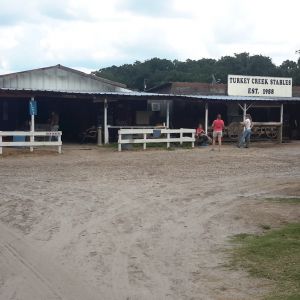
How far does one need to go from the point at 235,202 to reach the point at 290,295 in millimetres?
5422

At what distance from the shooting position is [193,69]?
78.5 meters

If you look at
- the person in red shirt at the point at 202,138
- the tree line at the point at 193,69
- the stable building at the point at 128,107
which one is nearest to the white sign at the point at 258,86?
the stable building at the point at 128,107

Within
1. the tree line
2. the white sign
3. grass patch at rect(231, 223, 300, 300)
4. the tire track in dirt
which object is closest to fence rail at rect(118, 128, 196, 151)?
the white sign

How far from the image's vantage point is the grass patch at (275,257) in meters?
5.61

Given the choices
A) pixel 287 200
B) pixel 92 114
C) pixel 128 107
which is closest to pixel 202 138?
pixel 128 107

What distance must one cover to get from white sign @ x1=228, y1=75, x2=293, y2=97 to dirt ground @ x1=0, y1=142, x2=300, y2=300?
45.8 feet

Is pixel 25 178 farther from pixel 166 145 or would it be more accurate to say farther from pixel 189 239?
pixel 166 145

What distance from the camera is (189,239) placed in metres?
7.79

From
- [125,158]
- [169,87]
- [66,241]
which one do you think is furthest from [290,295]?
[169,87]

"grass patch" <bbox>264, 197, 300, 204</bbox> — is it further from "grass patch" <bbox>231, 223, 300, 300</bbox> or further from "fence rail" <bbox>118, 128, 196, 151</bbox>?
"fence rail" <bbox>118, 128, 196, 151</bbox>

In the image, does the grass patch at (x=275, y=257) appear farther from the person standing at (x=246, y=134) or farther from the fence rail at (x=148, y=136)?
the person standing at (x=246, y=134)

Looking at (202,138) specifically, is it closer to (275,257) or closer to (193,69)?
(275,257)

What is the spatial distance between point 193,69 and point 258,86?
47.6 metres

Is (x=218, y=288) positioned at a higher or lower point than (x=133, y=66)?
lower
